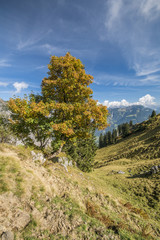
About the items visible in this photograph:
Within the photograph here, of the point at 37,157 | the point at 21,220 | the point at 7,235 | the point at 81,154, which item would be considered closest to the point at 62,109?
the point at 37,157

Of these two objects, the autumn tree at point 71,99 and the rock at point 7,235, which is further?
the autumn tree at point 71,99

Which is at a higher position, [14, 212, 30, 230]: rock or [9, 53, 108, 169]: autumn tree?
[9, 53, 108, 169]: autumn tree

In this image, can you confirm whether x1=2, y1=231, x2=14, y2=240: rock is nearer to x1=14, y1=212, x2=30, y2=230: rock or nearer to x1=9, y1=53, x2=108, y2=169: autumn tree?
x1=14, y1=212, x2=30, y2=230: rock

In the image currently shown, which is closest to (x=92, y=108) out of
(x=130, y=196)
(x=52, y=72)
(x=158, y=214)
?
(x=52, y=72)

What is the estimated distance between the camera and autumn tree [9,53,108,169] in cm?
959

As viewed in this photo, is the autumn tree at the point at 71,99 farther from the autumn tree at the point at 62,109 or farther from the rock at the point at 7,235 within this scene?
the rock at the point at 7,235

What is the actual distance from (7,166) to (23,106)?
15.1 ft

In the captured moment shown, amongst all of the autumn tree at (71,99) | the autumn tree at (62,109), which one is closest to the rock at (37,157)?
the autumn tree at (62,109)

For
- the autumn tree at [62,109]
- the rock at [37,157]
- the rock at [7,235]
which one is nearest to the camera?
the rock at [7,235]

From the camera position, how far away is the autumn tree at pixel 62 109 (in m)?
9.59

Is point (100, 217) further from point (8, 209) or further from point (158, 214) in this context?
point (158, 214)

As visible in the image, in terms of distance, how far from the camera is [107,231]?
19.4 ft

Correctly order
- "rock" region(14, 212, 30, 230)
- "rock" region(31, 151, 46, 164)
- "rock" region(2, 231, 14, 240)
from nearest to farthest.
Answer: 1. "rock" region(2, 231, 14, 240)
2. "rock" region(14, 212, 30, 230)
3. "rock" region(31, 151, 46, 164)

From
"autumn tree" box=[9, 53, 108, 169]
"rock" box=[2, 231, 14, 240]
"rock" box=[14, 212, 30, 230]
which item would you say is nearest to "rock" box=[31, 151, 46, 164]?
"autumn tree" box=[9, 53, 108, 169]
